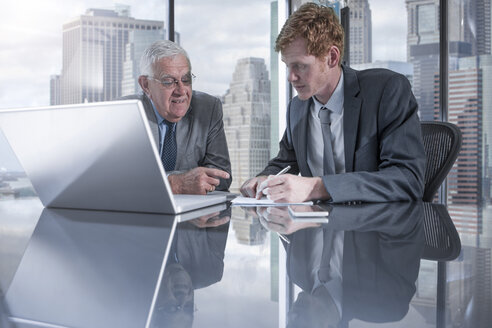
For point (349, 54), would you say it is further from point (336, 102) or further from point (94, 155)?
point (94, 155)

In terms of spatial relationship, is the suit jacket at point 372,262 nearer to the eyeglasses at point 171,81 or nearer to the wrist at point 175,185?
the wrist at point 175,185

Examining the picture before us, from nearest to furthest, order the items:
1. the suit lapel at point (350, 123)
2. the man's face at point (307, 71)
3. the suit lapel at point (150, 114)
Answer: the suit lapel at point (350, 123), the man's face at point (307, 71), the suit lapel at point (150, 114)

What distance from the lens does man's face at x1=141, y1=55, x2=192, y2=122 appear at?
6.57ft

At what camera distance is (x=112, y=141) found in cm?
87

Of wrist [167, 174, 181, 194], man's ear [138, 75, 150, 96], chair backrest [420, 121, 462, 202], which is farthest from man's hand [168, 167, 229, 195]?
chair backrest [420, 121, 462, 202]

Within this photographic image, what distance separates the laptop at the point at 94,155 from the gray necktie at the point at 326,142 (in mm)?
735

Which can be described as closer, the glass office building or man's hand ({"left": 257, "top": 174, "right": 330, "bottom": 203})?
man's hand ({"left": 257, "top": 174, "right": 330, "bottom": 203})

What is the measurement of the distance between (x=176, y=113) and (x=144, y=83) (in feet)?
0.73

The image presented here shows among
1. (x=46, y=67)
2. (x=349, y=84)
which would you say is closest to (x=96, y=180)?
(x=349, y=84)

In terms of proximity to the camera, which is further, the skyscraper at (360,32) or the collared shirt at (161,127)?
the skyscraper at (360,32)

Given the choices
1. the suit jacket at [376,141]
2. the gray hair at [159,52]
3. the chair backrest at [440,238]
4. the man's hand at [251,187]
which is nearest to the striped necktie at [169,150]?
the gray hair at [159,52]

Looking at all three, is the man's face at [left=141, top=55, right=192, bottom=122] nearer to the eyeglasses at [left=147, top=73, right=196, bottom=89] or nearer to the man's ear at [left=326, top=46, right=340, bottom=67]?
the eyeglasses at [left=147, top=73, right=196, bottom=89]

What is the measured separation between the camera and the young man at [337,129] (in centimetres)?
126

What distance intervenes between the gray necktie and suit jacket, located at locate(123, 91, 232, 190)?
0.45 m
